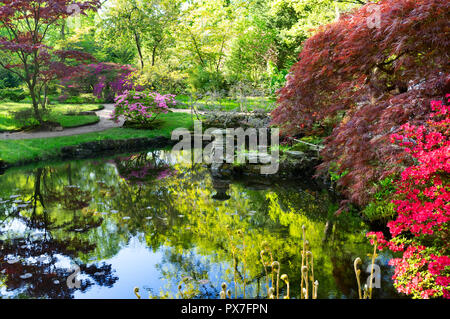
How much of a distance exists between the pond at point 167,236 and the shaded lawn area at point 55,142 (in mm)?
1683

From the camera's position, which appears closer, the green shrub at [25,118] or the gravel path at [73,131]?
the gravel path at [73,131]

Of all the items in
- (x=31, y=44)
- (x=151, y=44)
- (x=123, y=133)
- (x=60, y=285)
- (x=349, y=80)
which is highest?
(x=151, y=44)

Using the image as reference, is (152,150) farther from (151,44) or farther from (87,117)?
(151,44)

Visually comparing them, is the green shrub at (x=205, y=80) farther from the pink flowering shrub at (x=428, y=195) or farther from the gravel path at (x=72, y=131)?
Result: the pink flowering shrub at (x=428, y=195)

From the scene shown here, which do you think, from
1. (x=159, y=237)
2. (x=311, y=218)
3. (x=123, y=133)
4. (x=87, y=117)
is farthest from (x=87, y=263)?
(x=87, y=117)

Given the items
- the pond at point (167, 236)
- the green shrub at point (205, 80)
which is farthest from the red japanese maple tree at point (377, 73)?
the green shrub at point (205, 80)

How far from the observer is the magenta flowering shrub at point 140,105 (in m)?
12.7

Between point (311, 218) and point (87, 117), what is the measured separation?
36.3 feet

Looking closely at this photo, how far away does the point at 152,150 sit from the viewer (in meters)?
11.8

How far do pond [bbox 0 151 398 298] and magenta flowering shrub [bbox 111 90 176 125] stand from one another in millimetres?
4895

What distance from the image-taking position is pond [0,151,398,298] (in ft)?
12.1

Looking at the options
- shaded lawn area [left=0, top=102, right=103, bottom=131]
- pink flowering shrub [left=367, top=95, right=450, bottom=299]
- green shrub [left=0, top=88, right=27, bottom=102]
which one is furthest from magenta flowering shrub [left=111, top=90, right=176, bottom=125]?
pink flowering shrub [left=367, top=95, right=450, bottom=299]

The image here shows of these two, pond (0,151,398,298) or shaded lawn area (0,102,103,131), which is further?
shaded lawn area (0,102,103,131)

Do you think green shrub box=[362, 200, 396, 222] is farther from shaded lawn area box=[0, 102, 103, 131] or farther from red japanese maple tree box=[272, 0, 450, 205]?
shaded lawn area box=[0, 102, 103, 131]
